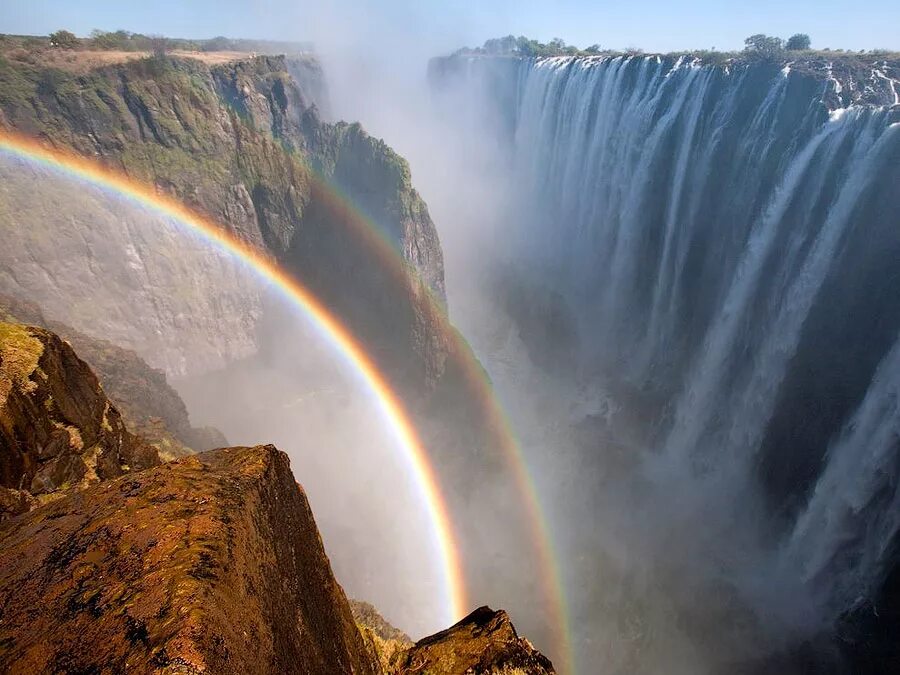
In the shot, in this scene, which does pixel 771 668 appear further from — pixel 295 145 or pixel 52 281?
pixel 295 145

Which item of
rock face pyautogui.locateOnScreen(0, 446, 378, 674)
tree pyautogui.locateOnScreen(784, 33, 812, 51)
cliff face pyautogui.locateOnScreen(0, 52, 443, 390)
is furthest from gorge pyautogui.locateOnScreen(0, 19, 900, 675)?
tree pyautogui.locateOnScreen(784, 33, 812, 51)

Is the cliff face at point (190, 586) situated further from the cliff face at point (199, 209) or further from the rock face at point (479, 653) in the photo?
the cliff face at point (199, 209)

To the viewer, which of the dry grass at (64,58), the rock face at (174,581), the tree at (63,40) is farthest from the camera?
the tree at (63,40)

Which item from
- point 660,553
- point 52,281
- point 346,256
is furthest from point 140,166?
point 660,553

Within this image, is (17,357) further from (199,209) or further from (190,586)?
(199,209)

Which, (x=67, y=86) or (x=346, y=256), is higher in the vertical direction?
(x=67, y=86)

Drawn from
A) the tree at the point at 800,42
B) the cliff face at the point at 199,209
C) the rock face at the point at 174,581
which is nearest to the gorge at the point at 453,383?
the rock face at the point at 174,581
